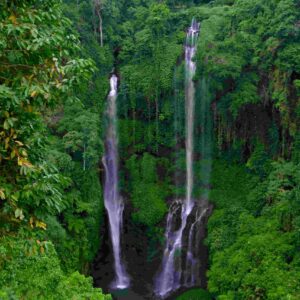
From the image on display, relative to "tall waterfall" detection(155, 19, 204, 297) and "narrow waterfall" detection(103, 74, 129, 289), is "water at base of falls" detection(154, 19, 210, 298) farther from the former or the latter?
"narrow waterfall" detection(103, 74, 129, 289)

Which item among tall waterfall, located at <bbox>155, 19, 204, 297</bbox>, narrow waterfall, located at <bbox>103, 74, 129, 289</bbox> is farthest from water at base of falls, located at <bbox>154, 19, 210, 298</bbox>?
narrow waterfall, located at <bbox>103, 74, 129, 289</bbox>

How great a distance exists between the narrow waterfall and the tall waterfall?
1.51 m

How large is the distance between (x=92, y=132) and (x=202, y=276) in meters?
6.63

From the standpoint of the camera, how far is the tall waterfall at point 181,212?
52.2 ft

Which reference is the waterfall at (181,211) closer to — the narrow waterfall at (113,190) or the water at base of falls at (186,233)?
the water at base of falls at (186,233)

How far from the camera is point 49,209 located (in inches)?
182

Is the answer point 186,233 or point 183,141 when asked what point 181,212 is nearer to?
point 186,233

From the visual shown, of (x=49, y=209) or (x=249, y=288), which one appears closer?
(x=49, y=209)

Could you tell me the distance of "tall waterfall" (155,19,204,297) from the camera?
626 inches

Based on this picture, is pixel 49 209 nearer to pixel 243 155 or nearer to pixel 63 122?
pixel 63 122

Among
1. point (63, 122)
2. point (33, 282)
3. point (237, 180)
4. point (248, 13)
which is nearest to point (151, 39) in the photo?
point (248, 13)

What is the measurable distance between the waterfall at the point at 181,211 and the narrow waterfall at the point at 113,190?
59.1 inches

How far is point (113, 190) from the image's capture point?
18.0 meters

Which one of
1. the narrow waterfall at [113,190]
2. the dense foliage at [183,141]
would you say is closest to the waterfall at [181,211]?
the dense foliage at [183,141]
